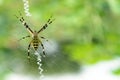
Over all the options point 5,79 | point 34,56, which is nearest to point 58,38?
point 5,79

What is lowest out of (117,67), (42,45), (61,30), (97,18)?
(42,45)

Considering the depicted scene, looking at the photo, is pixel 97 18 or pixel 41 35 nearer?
pixel 41 35

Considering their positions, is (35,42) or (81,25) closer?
(35,42)

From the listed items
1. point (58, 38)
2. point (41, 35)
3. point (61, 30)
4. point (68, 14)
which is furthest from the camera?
point (58, 38)

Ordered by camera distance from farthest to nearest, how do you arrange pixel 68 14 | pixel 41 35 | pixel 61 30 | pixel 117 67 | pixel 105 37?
1. pixel 61 30
2. pixel 68 14
3. pixel 105 37
4. pixel 117 67
5. pixel 41 35

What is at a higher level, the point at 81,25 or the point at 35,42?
the point at 81,25

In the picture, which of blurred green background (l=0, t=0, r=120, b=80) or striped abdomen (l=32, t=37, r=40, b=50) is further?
blurred green background (l=0, t=0, r=120, b=80)

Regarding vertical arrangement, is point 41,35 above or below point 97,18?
below

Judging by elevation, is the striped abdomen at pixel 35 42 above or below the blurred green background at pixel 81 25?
below

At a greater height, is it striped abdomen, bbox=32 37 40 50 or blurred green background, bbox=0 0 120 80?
blurred green background, bbox=0 0 120 80

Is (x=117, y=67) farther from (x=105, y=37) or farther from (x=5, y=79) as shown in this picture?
(x=5, y=79)

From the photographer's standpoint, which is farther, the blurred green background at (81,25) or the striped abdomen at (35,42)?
the blurred green background at (81,25)
